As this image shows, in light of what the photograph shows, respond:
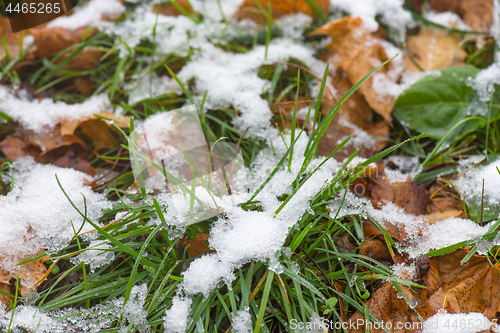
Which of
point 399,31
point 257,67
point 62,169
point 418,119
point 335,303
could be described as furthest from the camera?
point 399,31

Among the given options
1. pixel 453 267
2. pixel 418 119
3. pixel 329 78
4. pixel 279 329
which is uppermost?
pixel 329 78

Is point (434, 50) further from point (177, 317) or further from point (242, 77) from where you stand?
point (177, 317)

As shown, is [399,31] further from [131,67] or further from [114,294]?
[114,294]

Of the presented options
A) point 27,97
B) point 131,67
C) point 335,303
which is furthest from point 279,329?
point 27,97

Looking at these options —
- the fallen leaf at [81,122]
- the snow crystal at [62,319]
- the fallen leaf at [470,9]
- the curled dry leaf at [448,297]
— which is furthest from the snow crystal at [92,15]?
the curled dry leaf at [448,297]

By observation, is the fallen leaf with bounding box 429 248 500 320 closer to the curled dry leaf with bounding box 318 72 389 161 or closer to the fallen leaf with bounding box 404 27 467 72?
the curled dry leaf with bounding box 318 72 389 161

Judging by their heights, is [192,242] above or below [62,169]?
below

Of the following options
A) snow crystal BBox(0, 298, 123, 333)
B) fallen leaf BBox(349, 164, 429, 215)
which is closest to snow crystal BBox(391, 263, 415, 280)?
fallen leaf BBox(349, 164, 429, 215)

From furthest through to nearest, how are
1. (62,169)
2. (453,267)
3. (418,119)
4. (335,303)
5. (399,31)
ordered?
(399,31) < (418,119) < (62,169) < (453,267) < (335,303)
